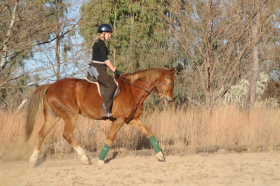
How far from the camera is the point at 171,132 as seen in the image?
456 inches

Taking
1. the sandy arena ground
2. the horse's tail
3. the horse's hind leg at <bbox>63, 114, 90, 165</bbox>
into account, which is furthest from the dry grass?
the horse's hind leg at <bbox>63, 114, 90, 165</bbox>

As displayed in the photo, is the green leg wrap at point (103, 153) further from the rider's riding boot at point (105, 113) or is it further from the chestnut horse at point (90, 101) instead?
the rider's riding boot at point (105, 113)

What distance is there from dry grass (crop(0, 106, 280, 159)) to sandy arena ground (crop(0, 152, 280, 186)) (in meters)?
0.95

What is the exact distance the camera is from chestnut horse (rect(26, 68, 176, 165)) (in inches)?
331

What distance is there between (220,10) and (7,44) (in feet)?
20.4

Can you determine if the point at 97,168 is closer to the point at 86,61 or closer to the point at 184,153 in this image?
the point at 184,153

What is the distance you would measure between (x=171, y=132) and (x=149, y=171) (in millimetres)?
4267

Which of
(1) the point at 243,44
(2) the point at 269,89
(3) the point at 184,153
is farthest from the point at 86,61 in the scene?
(2) the point at 269,89

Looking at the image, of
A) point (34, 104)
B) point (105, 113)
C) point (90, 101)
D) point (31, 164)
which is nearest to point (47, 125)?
point (34, 104)

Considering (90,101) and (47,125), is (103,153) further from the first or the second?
(47,125)

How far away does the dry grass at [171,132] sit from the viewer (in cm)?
991

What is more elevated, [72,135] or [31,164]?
A: [72,135]

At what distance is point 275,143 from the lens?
1100cm

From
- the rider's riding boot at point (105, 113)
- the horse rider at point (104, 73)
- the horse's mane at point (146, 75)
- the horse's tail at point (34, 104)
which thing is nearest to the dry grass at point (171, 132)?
the horse's tail at point (34, 104)
